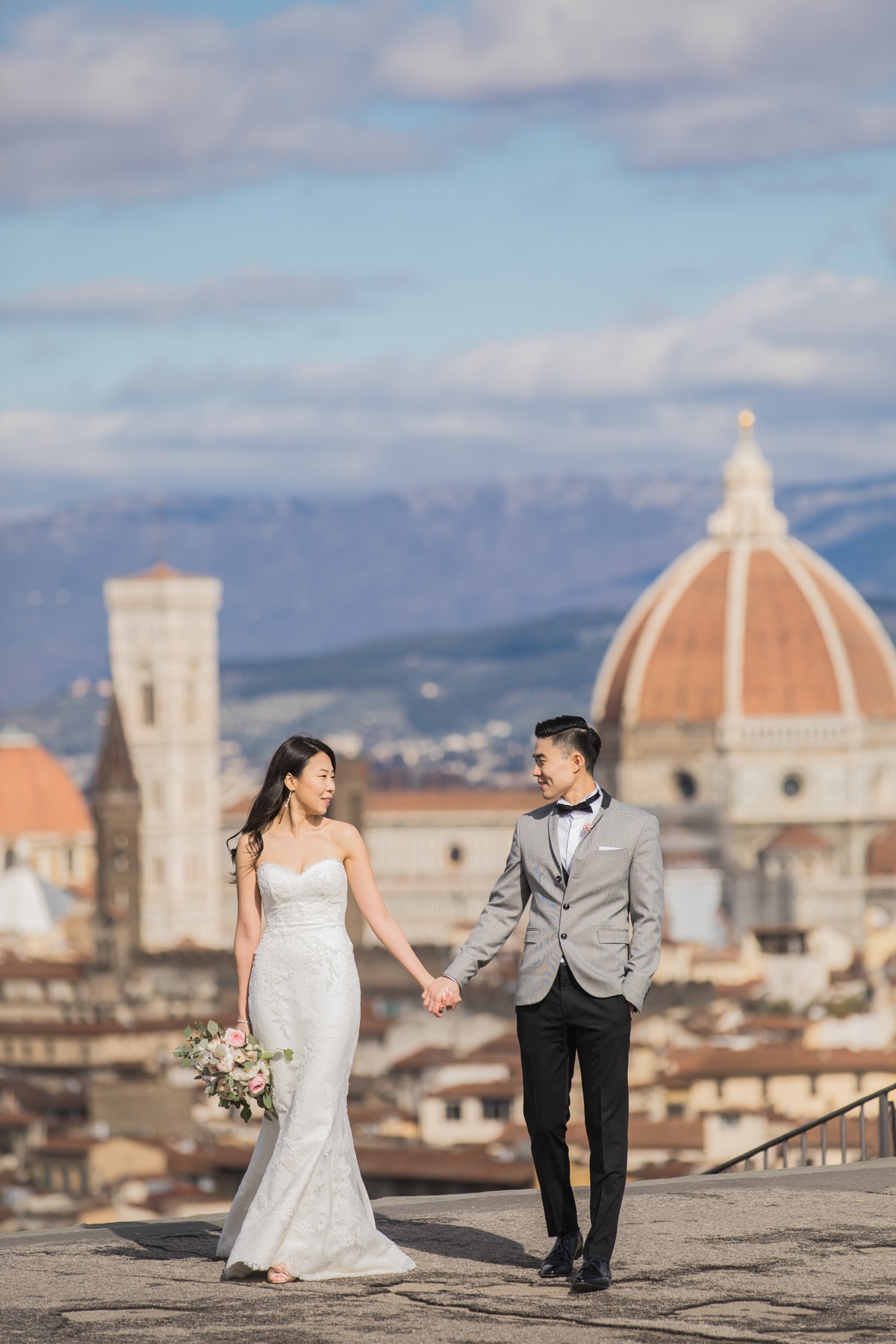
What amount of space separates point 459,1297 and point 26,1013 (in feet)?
195

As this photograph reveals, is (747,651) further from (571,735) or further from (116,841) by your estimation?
(571,735)

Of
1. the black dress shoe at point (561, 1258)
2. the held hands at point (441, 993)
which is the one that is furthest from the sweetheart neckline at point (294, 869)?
the black dress shoe at point (561, 1258)

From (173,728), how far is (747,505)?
2000 cm

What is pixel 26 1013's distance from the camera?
65875mm

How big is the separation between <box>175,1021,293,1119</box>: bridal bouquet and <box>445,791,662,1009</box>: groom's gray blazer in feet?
1.77

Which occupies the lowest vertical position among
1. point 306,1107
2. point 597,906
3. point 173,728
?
point 306,1107

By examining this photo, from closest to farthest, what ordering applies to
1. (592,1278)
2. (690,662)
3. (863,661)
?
(592,1278)
(690,662)
(863,661)

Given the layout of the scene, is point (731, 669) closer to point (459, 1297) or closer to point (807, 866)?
point (807, 866)

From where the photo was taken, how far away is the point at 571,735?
7770 mm

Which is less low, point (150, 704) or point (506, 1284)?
point (150, 704)

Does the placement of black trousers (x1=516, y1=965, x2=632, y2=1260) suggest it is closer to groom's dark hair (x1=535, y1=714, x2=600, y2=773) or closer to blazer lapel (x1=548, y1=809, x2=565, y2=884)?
blazer lapel (x1=548, y1=809, x2=565, y2=884)

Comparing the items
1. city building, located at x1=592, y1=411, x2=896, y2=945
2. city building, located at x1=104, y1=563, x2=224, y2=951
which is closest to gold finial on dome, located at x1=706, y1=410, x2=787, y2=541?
city building, located at x1=592, y1=411, x2=896, y2=945

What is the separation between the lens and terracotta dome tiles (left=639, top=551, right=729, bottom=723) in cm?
8106

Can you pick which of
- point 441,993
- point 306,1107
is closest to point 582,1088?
point 441,993
